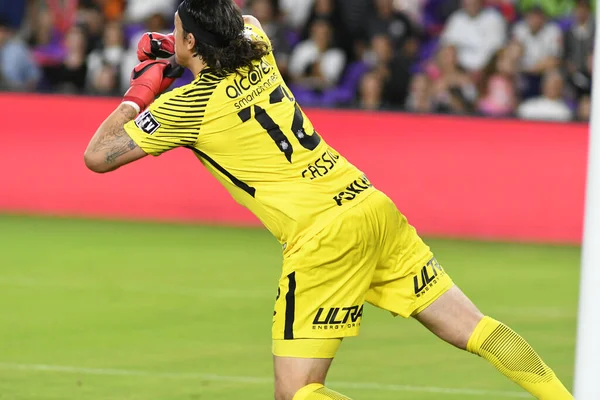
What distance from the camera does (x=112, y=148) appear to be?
538cm

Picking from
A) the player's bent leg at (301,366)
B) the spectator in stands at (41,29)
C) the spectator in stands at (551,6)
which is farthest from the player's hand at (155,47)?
the spectator in stands at (41,29)

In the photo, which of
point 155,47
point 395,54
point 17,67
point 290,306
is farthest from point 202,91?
point 17,67

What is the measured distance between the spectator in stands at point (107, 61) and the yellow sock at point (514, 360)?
10451mm

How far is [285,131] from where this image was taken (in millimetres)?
5422

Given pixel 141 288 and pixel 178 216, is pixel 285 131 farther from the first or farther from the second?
pixel 178 216

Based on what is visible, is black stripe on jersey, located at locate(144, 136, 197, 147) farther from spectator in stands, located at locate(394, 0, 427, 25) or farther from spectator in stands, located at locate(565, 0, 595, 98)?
spectator in stands, located at locate(394, 0, 427, 25)

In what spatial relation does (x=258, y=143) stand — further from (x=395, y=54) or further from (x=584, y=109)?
(x=395, y=54)

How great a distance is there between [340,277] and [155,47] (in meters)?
1.45

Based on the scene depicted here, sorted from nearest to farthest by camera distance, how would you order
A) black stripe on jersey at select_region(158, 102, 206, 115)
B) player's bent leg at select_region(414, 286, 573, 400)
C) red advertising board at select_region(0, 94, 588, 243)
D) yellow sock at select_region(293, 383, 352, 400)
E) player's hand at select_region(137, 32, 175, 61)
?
yellow sock at select_region(293, 383, 352, 400), black stripe on jersey at select_region(158, 102, 206, 115), player's bent leg at select_region(414, 286, 573, 400), player's hand at select_region(137, 32, 175, 61), red advertising board at select_region(0, 94, 588, 243)

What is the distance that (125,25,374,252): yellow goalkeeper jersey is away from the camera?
17.5ft

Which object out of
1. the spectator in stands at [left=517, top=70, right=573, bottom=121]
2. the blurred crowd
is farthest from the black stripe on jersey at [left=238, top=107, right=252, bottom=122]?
the spectator in stands at [left=517, top=70, right=573, bottom=121]

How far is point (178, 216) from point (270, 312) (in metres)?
5.10

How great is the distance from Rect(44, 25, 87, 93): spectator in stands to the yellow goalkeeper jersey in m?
10.8

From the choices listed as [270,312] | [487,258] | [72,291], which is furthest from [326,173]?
[487,258]
